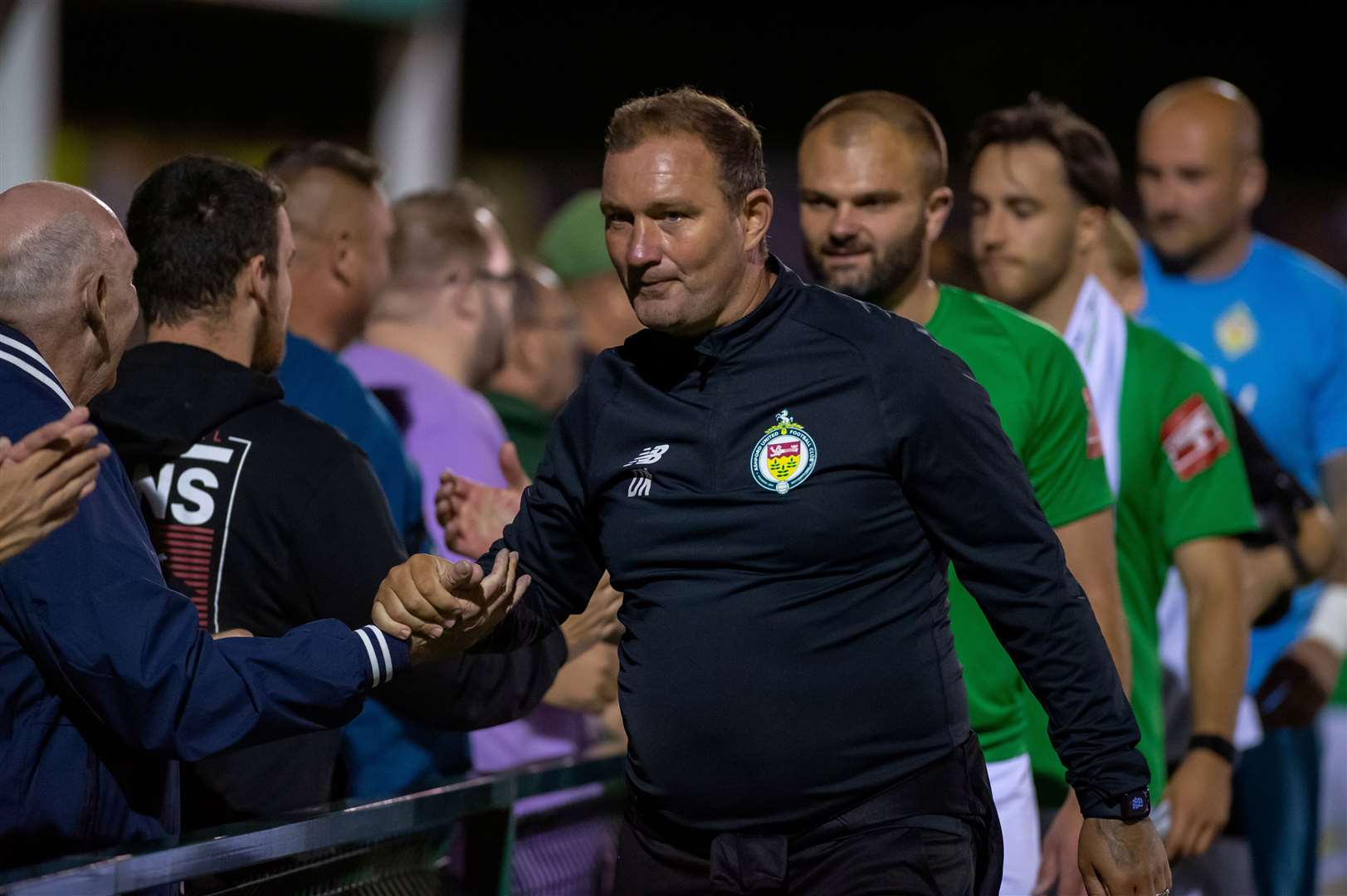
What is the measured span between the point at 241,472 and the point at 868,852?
1274mm

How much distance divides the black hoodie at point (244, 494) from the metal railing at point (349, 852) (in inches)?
14.8

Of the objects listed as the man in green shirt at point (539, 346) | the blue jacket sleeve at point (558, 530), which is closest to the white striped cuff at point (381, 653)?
the blue jacket sleeve at point (558, 530)

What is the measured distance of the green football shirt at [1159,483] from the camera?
4094 mm

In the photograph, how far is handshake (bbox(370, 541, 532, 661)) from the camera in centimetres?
266

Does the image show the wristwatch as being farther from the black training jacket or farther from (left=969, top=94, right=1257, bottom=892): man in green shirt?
(left=969, top=94, right=1257, bottom=892): man in green shirt

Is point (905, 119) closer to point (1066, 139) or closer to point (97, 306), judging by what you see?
point (1066, 139)

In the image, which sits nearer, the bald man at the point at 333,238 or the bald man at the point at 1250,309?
the bald man at the point at 333,238

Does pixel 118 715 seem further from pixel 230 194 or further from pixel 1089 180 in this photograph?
pixel 1089 180

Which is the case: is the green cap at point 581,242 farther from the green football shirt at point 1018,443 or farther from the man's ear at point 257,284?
the man's ear at point 257,284

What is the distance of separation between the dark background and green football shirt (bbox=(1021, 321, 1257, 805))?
26.8 feet

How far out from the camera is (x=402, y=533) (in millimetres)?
3689

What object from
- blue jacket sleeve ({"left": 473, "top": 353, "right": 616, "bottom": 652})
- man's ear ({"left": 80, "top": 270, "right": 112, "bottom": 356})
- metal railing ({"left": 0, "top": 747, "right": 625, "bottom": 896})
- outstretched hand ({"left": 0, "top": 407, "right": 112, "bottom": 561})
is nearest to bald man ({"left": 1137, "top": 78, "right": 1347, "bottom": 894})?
metal railing ({"left": 0, "top": 747, "right": 625, "bottom": 896})

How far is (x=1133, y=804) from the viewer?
2.65 metres

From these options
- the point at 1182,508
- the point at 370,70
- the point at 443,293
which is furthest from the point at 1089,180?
the point at 370,70
